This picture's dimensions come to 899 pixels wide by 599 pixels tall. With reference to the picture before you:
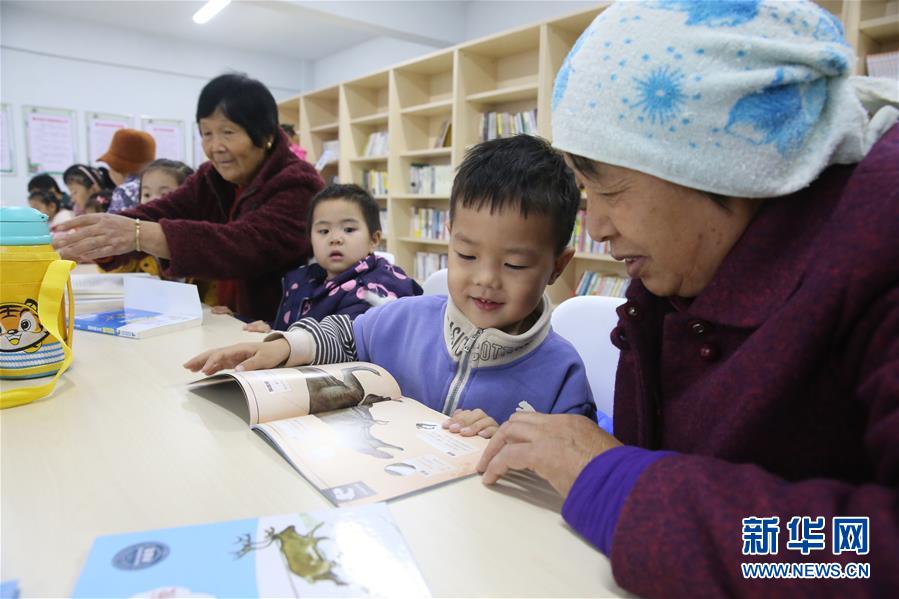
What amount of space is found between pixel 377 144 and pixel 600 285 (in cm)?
308

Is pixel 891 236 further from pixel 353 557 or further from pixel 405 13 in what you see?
pixel 405 13

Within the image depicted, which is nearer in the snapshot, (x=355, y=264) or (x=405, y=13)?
(x=355, y=264)

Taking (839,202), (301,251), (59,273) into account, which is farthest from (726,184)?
(301,251)

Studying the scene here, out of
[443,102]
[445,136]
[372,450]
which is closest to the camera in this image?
[372,450]

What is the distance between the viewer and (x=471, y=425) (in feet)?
2.74

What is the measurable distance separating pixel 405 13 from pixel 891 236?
5.48 m

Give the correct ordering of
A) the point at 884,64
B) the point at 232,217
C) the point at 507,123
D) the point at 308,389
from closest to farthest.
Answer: the point at 308,389, the point at 232,217, the point at 884,64, the point at 507,123

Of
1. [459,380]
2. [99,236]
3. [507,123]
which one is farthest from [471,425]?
[507,123]

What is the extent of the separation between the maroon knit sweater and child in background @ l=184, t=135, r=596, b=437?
2.45 feet

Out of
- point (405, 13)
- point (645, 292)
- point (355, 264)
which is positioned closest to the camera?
point (645, 292)

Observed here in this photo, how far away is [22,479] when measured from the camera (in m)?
0.66

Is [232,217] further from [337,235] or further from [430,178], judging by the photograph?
[430,178]

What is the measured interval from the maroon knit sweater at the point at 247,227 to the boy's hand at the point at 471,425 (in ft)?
3.87

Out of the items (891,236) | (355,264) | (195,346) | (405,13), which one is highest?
(405,13)
